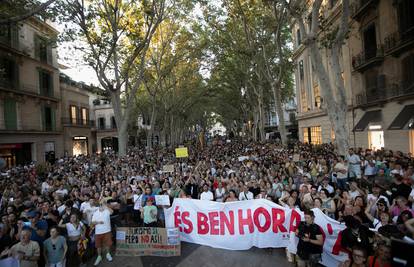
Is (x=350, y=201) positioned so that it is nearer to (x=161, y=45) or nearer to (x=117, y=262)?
(x=117, y=262)

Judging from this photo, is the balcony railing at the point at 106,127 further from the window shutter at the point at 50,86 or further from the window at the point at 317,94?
the window at the point at 317,94

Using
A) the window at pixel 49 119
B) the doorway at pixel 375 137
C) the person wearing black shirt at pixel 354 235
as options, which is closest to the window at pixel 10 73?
the window at pixel 49 119

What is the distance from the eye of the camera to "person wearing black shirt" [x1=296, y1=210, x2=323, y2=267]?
5.51 metres

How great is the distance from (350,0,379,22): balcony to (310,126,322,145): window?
12.6 m

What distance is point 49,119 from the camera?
31844mm

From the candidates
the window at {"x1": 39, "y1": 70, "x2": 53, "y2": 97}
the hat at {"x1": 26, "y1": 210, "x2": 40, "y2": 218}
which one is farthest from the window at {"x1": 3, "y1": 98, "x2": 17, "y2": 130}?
the hat at {"x1": 26, "y1": 210, "x2": 40, "y2": 218}

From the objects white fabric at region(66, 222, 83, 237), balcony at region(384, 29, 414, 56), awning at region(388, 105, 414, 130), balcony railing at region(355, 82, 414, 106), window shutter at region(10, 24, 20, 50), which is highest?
window shutter at region(10, 24, 20, 50)

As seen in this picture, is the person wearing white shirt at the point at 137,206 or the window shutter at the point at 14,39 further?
→ the window shutter at the point at 14,39

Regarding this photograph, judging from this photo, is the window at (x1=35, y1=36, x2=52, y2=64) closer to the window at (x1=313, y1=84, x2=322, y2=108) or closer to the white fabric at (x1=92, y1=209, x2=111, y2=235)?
the white fabric at (x1=92, y1=209, x2=111, y2=235)

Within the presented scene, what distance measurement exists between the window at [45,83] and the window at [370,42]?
30.0 m

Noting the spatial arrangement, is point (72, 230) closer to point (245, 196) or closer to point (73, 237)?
point (73, 237)

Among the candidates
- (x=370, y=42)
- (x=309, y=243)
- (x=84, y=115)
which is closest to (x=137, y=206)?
(x=309, y=243)

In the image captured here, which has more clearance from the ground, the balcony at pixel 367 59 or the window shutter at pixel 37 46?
the window shutter at pixel 37 46

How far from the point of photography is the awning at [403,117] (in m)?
16.0
